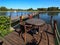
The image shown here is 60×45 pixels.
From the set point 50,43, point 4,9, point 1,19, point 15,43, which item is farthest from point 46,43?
point 4,9

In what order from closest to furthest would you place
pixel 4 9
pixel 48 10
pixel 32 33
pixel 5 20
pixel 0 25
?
1. pixel 32 33
2. pixel 0 25
3. pixel 5 20
4. pixel 4 9
5. pixel 48 10

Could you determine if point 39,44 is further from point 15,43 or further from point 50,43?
point 15,43

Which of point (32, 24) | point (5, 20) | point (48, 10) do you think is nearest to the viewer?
point (32, 24)

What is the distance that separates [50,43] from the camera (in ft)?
30.0

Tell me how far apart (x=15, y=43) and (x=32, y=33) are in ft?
10.6

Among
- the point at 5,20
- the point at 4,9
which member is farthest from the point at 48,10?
the point at 5,20

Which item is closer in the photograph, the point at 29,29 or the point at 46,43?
the point at 46,43

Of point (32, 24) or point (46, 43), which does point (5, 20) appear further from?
point (46, 43)

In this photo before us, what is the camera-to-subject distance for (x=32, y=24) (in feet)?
33.3

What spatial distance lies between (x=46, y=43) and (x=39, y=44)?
25.7 inches

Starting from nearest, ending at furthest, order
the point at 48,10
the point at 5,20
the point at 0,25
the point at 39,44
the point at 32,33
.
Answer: the point at 39,44, the point at 32,33, the point at 0,25, the point at 5,20, the point at 48,10

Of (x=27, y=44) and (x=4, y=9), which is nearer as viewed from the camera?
(x=27, y=44)

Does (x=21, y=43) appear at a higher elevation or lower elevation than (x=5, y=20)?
lower

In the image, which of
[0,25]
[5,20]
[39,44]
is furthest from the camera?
[5,20]
